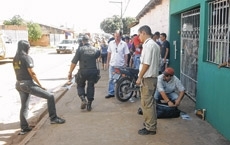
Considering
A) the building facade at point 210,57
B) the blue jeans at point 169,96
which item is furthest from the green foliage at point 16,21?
→ the blue jeans at point 169,96

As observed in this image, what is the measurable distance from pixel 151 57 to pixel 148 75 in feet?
1.04

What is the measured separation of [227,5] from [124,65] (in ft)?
12.0

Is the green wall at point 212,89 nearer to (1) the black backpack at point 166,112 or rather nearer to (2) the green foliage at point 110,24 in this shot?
(1) the black backpack at point 166,112

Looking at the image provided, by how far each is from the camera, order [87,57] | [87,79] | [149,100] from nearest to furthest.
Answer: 1. [149,100]
2. [87,57]
3. [87,79]

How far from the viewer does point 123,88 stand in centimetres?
803

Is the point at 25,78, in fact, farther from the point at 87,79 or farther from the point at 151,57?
the point at 151,57

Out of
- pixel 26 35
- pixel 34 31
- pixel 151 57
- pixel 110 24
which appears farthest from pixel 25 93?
pixel 110 24

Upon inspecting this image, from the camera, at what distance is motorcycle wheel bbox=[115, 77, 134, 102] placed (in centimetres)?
795

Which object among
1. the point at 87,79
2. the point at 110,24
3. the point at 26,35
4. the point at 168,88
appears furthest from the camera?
the point at 110,24

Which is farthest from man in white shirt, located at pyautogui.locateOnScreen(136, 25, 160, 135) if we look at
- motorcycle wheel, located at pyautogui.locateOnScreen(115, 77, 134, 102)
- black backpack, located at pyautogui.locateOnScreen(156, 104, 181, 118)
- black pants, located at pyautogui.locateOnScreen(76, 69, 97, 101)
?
motorcycle wheel, located at pyautogui.locateOnScreen(115, 77, 134, 102)

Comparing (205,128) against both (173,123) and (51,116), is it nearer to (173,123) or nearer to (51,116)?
(173,123)

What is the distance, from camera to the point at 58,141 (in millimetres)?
5082

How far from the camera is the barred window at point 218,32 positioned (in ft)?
17.5

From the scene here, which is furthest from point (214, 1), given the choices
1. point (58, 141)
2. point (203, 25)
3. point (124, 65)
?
point (58, 141)
